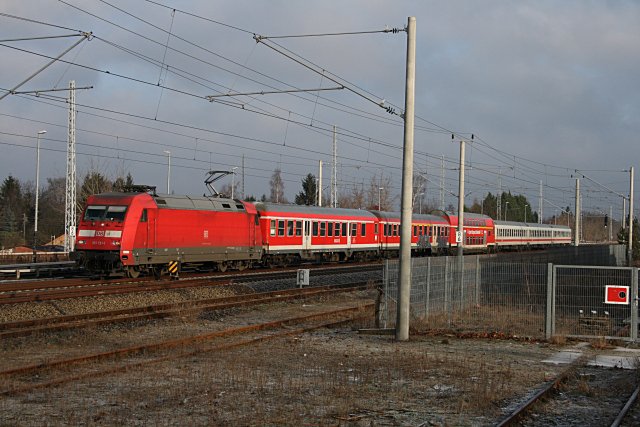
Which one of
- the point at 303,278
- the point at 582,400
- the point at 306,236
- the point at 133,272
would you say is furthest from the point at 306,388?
the point at 306,236

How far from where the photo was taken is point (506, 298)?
20.0 metres

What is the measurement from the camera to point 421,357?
44.2 feet

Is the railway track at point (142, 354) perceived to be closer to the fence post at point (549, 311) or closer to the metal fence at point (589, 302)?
the fence post at point (549, 311)

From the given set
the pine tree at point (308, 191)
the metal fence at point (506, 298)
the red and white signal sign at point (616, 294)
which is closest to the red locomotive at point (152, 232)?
the metal fence at point (506, 298)

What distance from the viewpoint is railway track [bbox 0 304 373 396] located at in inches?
436

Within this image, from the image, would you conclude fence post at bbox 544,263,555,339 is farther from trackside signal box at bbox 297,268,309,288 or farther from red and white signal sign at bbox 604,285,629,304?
trackside signal box at bbox 297,268,309,288

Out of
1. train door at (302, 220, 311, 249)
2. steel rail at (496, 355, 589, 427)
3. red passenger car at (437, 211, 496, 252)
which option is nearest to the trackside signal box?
train door at (302, 220, 311, 249)

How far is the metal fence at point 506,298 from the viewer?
1703cm

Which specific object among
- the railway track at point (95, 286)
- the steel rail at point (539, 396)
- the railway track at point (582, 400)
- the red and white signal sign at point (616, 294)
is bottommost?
the railway track at point (582, 400)

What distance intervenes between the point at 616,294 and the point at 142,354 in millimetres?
10156

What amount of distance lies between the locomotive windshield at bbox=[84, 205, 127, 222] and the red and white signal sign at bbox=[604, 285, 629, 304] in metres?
16.9

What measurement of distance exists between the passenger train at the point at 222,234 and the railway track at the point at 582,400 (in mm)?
17860

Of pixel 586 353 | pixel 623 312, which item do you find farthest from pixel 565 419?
pixel 623 312

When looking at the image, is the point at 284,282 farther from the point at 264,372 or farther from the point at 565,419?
the point at 565,419
